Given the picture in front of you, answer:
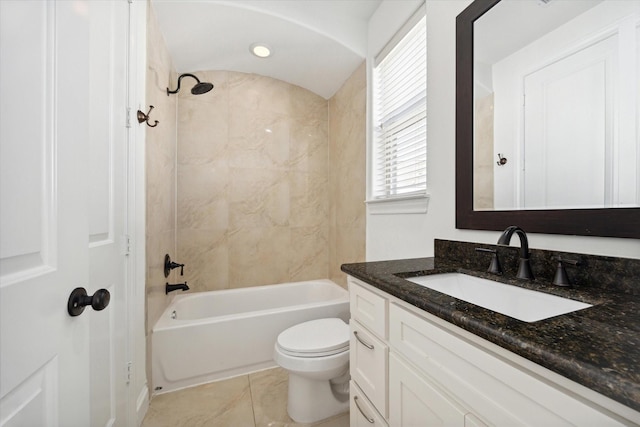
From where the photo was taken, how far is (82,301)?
1.85 feet

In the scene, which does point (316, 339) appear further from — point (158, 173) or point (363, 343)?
point (158, 173)

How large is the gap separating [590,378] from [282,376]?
6.00 ft

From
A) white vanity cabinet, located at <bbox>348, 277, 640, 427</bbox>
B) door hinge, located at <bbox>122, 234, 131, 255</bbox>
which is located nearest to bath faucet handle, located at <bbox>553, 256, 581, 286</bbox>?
white vanity cabinet, located at <bbox>348, 277, 640, 427</bbox>

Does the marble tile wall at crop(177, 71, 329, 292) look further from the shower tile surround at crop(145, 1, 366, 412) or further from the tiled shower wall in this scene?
the tiled shower wall

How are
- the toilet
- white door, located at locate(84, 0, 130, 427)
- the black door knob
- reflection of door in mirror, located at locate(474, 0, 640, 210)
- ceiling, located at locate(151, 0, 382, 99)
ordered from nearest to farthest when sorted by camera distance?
the black door knob, reflection of door in mirror, located at locate(474, 0, 640, 210), white door, located at locate(84, 0, 130, 427), the toilet, ceiling, located at locate(151, 0, 382, 99)

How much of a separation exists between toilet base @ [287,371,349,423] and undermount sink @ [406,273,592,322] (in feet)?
3.03

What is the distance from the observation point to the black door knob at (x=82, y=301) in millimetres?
542

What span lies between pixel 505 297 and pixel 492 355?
46 centimetres

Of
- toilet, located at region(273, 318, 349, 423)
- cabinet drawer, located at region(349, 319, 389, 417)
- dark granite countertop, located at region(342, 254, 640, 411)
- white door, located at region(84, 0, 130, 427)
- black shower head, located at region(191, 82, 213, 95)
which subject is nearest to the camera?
dark granite countertop, located at region(342, 254, 640, 411)

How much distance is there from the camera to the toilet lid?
136 centimetres

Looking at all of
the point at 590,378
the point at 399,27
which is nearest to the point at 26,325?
the point at 590,378

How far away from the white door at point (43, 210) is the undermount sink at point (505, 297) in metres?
0.97

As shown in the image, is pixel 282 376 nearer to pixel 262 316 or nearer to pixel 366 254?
pixel 262 316

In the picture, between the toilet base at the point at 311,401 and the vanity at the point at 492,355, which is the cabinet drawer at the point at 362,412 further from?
the toilet base at the point at 311,401
